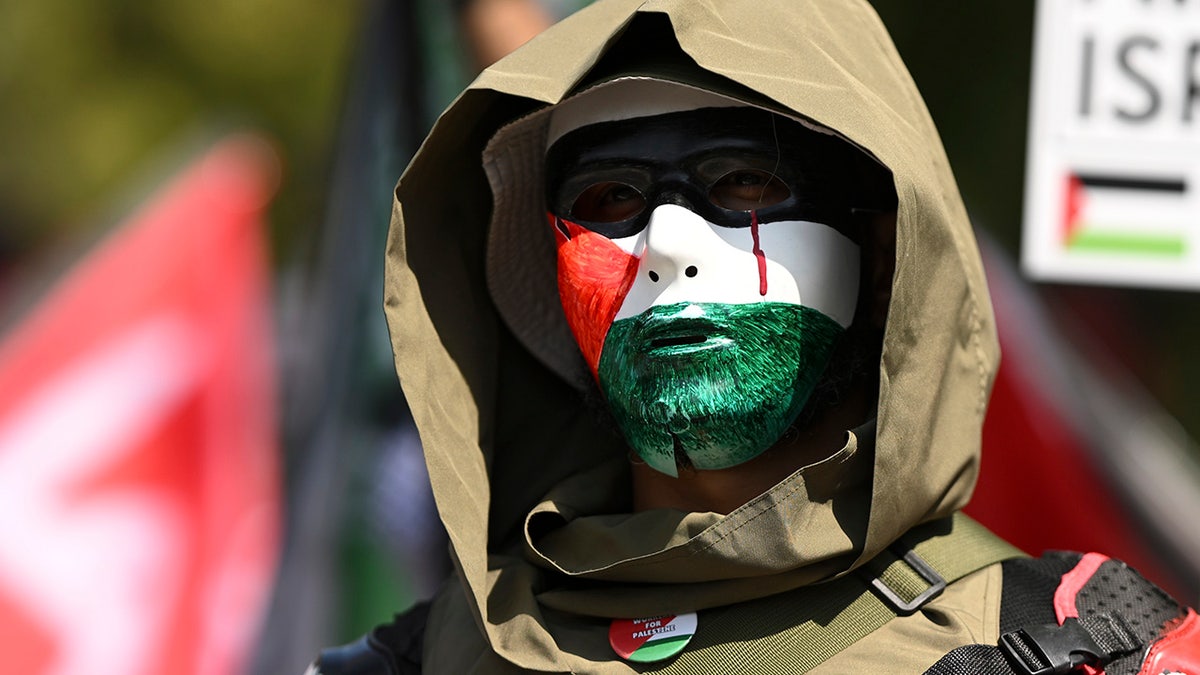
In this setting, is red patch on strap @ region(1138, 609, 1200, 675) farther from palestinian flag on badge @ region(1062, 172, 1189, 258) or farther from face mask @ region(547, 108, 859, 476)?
palestinian flag on badge @ region(1062, 172, 1189, 258)

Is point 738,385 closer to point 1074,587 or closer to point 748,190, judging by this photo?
point 748,190

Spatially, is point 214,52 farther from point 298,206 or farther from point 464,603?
point 464,603

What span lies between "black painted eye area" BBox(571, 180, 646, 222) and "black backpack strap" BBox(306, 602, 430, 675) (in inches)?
31.6

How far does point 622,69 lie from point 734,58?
21 centimetres

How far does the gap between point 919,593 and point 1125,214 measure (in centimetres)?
174

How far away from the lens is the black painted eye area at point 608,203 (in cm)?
236

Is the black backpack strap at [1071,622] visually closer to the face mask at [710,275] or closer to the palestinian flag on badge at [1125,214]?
the face mask at [710,275]

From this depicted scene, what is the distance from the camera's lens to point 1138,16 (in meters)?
3.42

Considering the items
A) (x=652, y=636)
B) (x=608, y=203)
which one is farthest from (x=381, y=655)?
(x=608, y=203)

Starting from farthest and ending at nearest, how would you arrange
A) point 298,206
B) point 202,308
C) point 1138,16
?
point 298,206 < point 202,308 < point 1138,16

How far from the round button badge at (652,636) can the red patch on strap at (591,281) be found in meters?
0.45

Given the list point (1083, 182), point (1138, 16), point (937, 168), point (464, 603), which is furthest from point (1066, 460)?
point (464, 603)

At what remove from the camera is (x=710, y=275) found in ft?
7.24

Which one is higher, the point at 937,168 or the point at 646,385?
the point at 937,168
